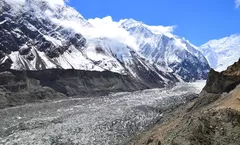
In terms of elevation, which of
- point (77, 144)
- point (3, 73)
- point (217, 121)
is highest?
point (3, 73)

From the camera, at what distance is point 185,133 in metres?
35.5

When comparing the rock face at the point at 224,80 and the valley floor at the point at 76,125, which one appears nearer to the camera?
the rock face at the point at 224,80

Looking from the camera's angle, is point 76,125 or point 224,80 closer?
point 224,80

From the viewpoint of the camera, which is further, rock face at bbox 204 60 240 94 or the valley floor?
the valley floor

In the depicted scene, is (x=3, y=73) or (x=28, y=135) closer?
(x=28, y=135)

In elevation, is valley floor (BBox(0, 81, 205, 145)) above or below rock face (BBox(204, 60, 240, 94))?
below

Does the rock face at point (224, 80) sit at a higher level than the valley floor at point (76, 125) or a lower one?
higher

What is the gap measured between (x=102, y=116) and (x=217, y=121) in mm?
68744

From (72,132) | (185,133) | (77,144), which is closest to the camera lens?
(185,133)

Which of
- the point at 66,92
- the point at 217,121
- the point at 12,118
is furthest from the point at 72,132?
the point at 66,92

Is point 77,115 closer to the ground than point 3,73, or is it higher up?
closer to the ground

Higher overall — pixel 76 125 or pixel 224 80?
pixel 224 80

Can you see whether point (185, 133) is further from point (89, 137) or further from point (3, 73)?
point (3, 73)

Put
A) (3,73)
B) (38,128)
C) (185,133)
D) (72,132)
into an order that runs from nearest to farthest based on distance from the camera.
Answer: (185,133), (72,132), (38,128), (3,73)
